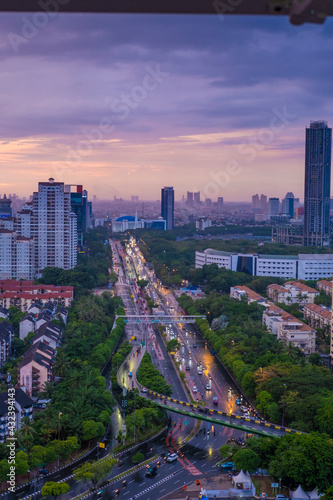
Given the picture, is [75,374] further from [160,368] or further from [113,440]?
[160,368]

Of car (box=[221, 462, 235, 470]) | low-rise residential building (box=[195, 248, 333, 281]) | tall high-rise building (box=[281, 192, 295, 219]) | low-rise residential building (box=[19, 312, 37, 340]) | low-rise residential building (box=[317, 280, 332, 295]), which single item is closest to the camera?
car (box=[221, 462, 235, 470])

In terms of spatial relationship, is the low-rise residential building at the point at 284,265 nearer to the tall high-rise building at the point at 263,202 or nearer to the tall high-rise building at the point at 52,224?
the tall high-rise building at the point at 52,224

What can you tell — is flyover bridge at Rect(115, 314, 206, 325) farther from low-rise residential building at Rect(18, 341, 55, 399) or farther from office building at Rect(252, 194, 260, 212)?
office building at Rect(252, 194, 260, 212)

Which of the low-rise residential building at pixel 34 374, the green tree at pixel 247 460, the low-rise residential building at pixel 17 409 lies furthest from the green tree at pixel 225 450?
the low-rise residential building at pixel 34 374

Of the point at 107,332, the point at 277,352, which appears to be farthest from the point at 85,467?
the point at 107,332

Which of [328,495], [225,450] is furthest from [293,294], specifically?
[328,495]

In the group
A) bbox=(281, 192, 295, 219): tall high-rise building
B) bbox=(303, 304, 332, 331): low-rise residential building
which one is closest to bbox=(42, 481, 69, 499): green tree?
bbox=(303, 304, 332, 331): low-rise residential building
